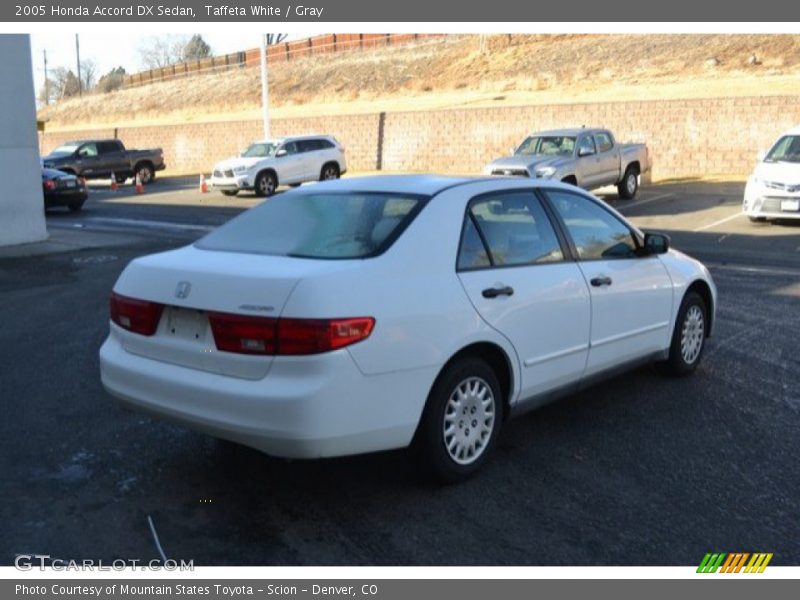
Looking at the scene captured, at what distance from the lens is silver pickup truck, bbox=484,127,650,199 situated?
18.8 meters

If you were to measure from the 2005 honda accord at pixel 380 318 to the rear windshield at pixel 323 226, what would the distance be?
1 centimetres

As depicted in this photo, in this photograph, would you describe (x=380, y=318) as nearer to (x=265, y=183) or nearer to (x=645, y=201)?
(x=645, y=201)

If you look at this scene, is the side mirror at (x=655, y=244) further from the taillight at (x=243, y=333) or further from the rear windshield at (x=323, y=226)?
the taillight at (x=243, y=333)

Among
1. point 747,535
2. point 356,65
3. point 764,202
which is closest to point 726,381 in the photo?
point 747,535

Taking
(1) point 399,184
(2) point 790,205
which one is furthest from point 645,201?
(1) point 399,184

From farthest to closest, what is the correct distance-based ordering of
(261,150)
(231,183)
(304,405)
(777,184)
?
(261,150) < (231,183) < (777,184) < (304,405)

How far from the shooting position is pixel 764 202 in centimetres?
1627

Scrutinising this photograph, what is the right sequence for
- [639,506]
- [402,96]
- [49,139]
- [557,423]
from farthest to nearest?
[49,139] < [402,96] < [557,423] < [639,506]

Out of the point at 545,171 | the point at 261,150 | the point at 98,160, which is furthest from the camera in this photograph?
the point at 98,160

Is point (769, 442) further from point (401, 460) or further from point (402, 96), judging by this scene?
point (402, 96)

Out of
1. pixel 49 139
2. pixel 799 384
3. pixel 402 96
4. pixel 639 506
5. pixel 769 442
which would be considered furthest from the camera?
pixel 49 139

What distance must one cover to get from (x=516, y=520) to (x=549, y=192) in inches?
86.2

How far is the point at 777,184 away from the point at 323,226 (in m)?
13.3

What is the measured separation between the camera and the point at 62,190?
77.6 ft
